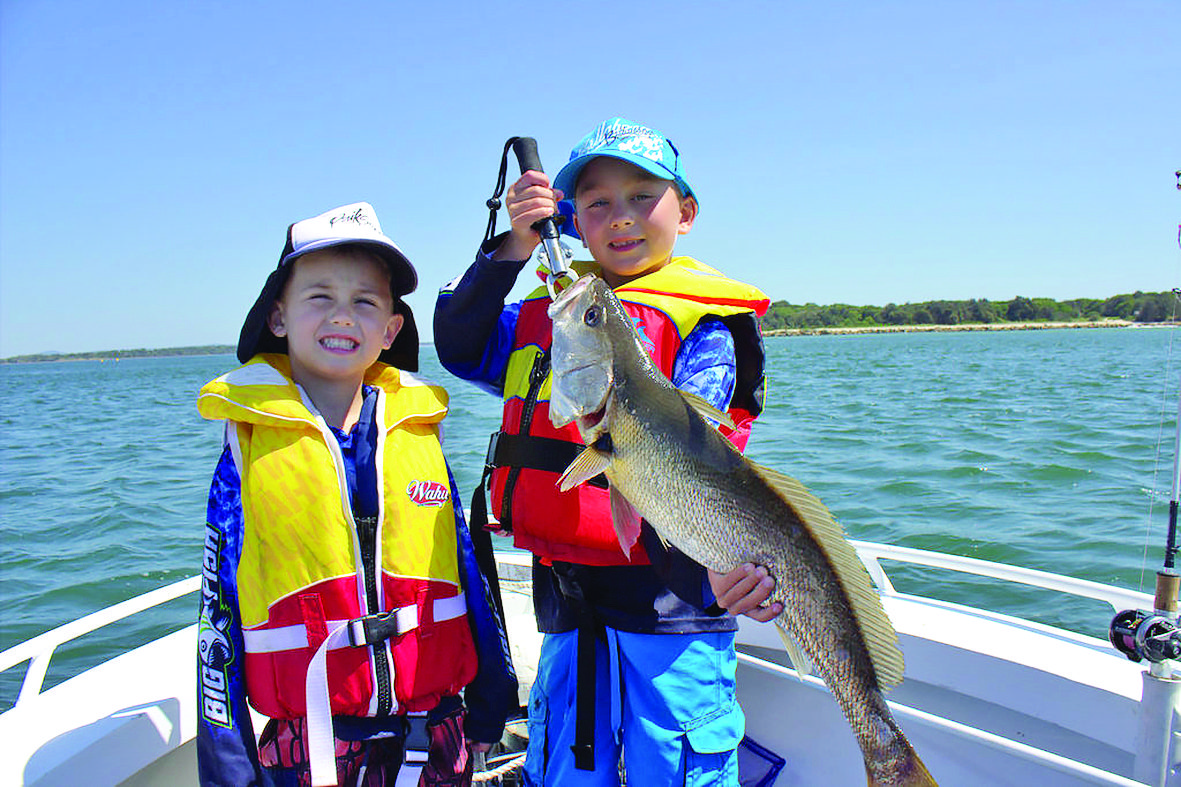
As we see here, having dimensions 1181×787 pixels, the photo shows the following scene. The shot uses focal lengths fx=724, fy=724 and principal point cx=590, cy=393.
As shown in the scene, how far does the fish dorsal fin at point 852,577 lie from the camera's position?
182 cm

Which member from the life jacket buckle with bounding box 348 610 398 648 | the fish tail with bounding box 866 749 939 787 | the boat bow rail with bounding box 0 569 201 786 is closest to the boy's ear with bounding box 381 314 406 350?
the life jacket buckle with bounding box 348 610 398 648

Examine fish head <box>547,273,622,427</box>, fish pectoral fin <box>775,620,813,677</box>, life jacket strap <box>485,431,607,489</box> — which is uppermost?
fish head <box>547,273,622,427</box>

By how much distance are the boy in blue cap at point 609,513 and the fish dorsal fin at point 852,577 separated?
0.39 m

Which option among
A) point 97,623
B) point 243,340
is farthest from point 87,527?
point 243,340

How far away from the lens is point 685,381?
7.45ft

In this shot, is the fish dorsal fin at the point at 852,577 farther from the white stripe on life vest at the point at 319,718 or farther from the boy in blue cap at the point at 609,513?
the white stripe on life vest at the point at 319,718

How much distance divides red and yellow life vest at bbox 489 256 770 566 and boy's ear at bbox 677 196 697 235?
307mm

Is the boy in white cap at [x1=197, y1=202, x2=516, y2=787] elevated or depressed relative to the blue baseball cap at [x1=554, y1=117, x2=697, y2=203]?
depressed

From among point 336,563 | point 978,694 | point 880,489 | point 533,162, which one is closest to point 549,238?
point 533,162

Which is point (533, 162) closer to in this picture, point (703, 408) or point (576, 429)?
point (576, 429)

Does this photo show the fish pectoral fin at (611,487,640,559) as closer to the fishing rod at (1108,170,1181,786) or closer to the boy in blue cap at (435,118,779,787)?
the boy in blue cap at (435,118,779,787)

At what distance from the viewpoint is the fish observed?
1.80 metres

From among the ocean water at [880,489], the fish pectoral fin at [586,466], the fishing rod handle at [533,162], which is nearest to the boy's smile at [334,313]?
the fishing rod handle at [533,162]

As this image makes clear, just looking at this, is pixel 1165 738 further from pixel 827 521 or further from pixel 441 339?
pixel 441 339
